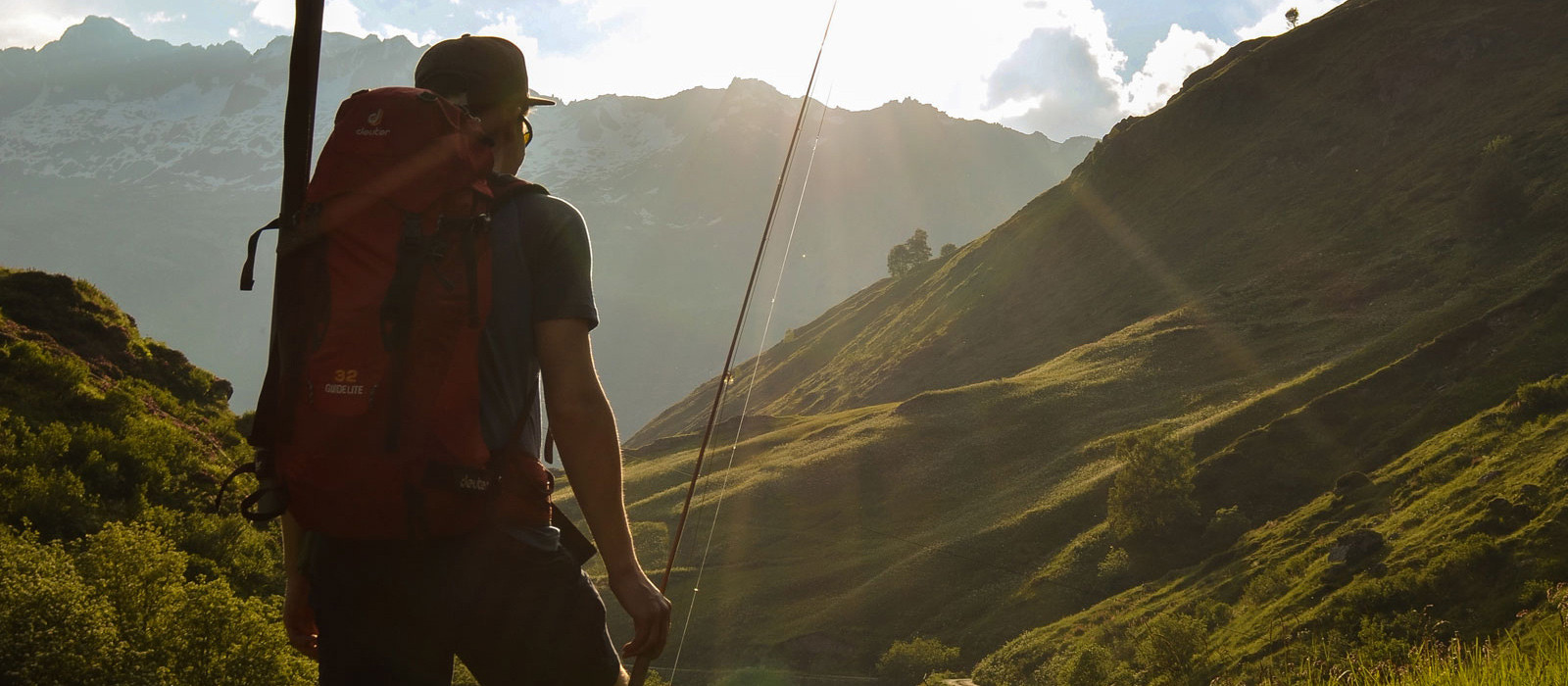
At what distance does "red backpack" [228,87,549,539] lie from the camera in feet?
9.52

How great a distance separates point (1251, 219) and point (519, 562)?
5063 inches

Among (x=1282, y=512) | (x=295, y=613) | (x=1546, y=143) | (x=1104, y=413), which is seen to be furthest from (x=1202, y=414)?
(x=295, y=613)

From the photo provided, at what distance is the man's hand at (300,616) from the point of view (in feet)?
12.3

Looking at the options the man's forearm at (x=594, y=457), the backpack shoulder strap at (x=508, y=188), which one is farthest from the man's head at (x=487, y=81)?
the man's forearm at (x=594, y=457)

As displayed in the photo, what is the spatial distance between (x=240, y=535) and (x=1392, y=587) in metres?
47.3

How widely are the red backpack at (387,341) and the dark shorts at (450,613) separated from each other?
13 cm

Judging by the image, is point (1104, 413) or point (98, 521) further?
point (1104, 413)

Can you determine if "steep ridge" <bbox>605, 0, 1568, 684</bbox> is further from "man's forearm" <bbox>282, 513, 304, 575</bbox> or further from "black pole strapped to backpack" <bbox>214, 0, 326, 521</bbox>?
"black pole strapped to backpack" <bbox>214, 0, 326, 521</bbox>

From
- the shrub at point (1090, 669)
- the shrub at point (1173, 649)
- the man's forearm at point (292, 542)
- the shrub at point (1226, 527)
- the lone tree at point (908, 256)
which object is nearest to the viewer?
the man's forearm at point (292, 542)

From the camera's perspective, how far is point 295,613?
377 cm

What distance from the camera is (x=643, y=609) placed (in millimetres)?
3186

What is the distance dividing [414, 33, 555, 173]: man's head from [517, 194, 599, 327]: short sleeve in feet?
1.66

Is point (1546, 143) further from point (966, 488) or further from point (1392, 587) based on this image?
point (1392, 587)

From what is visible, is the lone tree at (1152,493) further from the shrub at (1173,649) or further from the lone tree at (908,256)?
the lone tree at (908,256)
